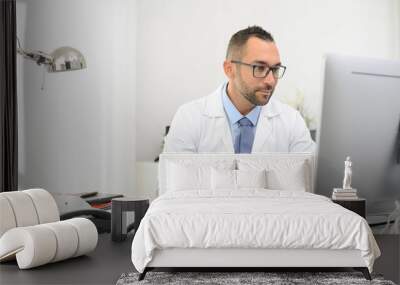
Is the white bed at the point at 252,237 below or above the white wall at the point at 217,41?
below

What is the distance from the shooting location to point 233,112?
6.22m

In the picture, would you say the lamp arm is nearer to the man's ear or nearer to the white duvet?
the man's ear

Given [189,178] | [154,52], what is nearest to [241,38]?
[154,52]

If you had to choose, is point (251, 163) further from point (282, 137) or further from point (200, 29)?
point (200, 29)

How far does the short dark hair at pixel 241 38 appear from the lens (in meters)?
6.26

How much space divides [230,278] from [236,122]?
2184 millimetres

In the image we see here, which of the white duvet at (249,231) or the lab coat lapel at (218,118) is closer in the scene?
the white duvet at (249,231)

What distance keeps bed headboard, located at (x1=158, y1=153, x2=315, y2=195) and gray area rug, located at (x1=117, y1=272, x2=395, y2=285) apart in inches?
64.2

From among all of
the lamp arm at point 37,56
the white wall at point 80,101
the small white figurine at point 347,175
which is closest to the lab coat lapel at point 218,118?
the white wall at point 80,101

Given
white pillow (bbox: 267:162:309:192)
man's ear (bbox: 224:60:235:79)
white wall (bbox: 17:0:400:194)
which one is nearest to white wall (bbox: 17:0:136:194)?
white wall (bbox: 17:0:400:194)

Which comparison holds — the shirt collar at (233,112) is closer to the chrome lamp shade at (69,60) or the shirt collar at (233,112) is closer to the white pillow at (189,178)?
the white pillow at (189,178)

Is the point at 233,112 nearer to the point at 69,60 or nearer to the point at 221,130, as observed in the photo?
the point at 221,130

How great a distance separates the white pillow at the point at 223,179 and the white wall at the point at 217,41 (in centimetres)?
83

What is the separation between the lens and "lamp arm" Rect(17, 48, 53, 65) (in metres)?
6.42
